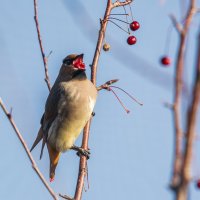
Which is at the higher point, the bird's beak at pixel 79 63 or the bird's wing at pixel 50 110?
the bird's beak at pixel 79 63

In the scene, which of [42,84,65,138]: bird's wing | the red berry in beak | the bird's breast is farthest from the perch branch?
[42,84,65,138]: bird's wing

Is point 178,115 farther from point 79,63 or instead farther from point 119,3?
point 79,63

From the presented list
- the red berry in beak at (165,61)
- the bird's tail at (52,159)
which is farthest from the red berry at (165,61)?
the bird's tail at (52,159)

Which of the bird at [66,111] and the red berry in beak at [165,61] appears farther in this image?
the bird at [66,111]

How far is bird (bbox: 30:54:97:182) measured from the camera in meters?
4.73

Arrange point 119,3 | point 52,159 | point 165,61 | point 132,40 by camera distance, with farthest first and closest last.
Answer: point 52,159 < point 132,40 < point 119,3 < point 165,61

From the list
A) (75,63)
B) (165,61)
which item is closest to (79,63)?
(75,63)

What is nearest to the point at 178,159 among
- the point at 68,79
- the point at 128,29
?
the point at 128,29

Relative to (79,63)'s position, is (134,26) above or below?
above

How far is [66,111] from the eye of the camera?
4879 mm

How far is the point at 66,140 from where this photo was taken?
484cm

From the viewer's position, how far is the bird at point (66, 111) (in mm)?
4727

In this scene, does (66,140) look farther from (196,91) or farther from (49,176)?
(196,91)

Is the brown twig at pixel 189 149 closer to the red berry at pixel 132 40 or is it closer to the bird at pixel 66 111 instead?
the red berry at pixel 132 40
